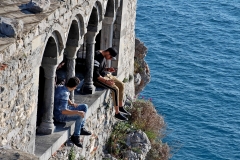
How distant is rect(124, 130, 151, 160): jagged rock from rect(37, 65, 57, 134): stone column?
3866mm

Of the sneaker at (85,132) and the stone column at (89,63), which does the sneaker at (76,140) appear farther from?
the stone column at (89,63)

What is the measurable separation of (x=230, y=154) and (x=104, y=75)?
15.4m

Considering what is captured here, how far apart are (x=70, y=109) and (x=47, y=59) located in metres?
1.34

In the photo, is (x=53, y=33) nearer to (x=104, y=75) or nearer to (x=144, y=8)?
(x=104, y=75)

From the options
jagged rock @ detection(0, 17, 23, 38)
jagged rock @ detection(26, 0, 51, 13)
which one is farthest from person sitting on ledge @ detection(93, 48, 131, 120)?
jagged rock @ detection(0, 17, 23, 38)

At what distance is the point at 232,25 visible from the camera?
171ft

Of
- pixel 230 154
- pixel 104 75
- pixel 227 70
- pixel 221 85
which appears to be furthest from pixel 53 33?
pixel 227 70

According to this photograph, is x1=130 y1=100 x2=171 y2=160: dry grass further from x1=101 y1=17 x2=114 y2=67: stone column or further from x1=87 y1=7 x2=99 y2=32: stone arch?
x1=87 y1=7 x2=99 y2=32: stone arch

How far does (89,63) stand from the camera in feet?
49.7

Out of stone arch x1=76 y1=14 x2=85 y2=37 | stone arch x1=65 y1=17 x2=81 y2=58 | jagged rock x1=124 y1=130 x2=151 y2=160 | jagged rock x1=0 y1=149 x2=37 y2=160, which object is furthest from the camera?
jagged rock x1=124 y1=130 x2=151 y2=160

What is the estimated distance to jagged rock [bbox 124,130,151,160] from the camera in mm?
16281

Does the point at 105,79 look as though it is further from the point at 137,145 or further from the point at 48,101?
the point at 48,101

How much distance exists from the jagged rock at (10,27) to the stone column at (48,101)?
2548 millimetres

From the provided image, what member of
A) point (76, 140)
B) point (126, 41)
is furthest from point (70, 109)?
point (126, 41)
